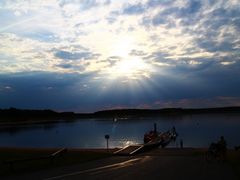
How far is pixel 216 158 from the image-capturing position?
25609mm

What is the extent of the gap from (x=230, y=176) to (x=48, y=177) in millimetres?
7660

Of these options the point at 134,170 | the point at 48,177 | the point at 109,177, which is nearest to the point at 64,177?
the point at 48,177

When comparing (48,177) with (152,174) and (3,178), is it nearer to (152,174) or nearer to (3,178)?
(3,178)

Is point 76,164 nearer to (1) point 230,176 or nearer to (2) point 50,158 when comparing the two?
(2) point 50,158

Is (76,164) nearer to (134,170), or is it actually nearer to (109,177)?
(134,170)

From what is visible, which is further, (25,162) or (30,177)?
(25,162)

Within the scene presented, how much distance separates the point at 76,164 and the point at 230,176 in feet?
30.7

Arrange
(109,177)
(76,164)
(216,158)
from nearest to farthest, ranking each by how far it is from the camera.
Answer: (109,177), (76,164), (216,158)

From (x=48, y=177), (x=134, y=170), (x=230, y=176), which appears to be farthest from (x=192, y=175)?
(x=48, y=177)

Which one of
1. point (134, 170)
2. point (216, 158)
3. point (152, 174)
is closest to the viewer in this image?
Answer: point (152, 174)

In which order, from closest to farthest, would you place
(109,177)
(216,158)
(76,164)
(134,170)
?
(109,177) < (134,170) < (76,164) < (216,158)

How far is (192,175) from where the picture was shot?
1808cm

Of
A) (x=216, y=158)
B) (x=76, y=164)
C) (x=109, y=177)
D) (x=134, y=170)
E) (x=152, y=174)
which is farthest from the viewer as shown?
(x=216, y=158)

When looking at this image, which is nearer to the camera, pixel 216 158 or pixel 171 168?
pixel 171 168
